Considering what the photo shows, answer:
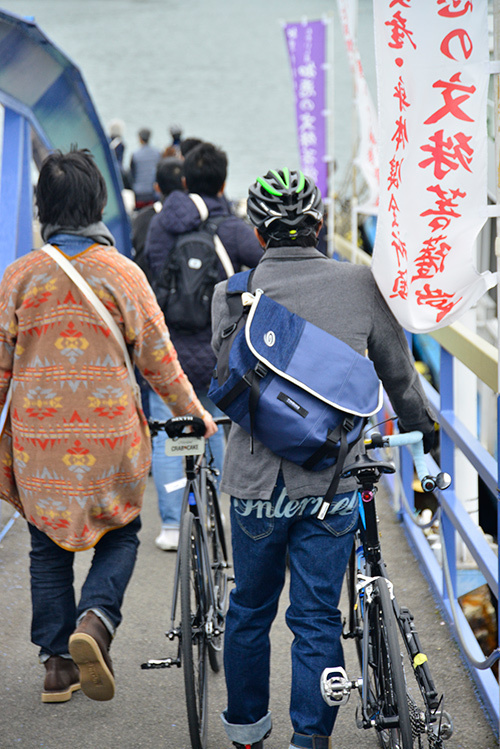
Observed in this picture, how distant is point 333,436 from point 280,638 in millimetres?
1726

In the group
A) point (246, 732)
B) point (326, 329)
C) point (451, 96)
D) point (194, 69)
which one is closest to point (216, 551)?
point (246, 732)

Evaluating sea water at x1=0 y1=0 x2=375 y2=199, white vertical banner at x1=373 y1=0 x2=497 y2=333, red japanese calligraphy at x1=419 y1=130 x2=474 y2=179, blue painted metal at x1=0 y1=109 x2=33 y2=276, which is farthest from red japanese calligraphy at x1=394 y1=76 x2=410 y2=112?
sea water at x1=0 y1=0 x2=375 y2=199

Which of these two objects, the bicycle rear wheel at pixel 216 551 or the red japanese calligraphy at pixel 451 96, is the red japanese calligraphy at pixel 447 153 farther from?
the bicycle rear wheel at pixel 216 551

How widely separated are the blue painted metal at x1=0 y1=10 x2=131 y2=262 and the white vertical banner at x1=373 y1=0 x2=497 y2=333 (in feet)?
8.00

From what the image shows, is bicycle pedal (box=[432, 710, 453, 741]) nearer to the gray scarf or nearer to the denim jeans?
the denim jeans

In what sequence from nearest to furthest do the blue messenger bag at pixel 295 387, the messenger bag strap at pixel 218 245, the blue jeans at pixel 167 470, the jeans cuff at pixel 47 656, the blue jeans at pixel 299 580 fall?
the blue messenger bag at pixel 295 387 → the blue jeans at pixel 299 580 → the jeans cuff at pixel 47 656 → the messenger bag strap at pixel 218 245 → the blue jeans at pixel 167 470

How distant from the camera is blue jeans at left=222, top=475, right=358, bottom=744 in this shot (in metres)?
2.46

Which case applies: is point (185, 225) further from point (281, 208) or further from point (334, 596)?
point (334, 596)

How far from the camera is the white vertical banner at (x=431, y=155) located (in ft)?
7.50

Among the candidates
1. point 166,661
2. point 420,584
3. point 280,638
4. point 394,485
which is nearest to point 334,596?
point 166,661

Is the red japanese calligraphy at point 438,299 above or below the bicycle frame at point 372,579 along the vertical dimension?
above

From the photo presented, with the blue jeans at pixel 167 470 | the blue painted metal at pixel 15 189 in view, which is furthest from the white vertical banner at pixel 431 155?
the blue painted metal at pixel 15 189

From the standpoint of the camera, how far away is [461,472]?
4.25m

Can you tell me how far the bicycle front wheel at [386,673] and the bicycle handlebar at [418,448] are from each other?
0.96 feet
